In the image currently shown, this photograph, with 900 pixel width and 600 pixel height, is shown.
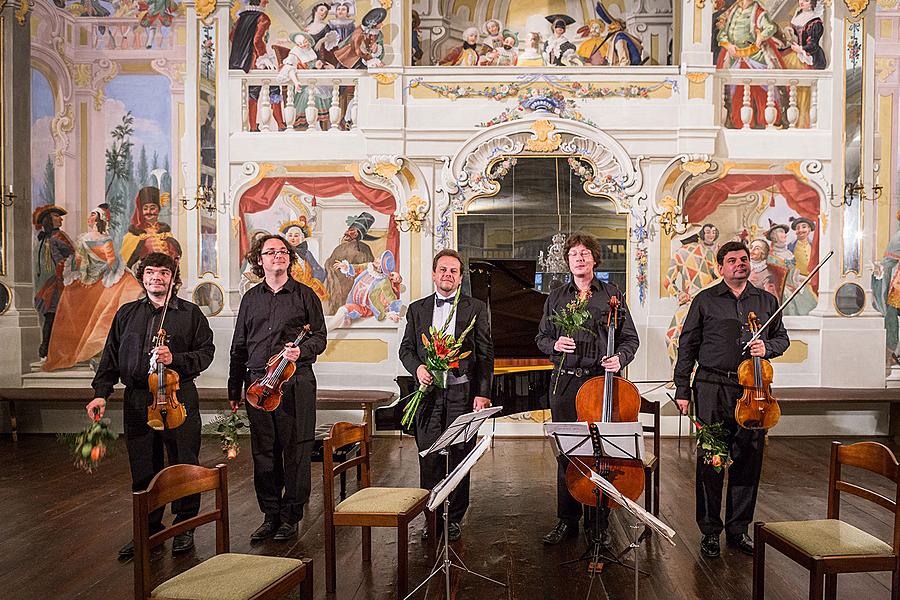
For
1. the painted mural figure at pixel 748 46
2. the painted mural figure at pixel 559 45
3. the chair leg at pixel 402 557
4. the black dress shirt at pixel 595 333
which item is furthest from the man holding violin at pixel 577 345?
the painted mural figure at pixel 559 45

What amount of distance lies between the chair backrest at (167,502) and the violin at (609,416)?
5.56 feet

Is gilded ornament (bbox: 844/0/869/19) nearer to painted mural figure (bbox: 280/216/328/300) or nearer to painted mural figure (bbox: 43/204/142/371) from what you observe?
painted mural figure (bbox: 280/216/328/300)

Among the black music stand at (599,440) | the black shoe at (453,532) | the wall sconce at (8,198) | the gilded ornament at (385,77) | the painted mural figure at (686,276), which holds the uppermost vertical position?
the gilded ornament at (385,77)

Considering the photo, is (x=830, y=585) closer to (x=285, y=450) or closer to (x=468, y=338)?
(x=468, y=338)

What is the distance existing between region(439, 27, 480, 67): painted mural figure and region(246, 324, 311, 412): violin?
511cm

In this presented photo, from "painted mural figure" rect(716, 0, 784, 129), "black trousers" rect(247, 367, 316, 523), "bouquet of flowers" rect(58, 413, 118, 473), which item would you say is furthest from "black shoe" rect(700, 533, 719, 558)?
"painted mural figure" rect(716, 0, 784, 129)

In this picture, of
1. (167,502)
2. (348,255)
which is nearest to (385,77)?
(348,255)

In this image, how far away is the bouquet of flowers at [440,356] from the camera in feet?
13.8

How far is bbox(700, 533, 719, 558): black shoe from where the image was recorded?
164 inches

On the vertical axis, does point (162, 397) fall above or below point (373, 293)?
below

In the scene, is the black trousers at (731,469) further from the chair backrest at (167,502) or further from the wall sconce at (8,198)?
the wall sconce at (8,198)

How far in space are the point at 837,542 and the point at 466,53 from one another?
675cm

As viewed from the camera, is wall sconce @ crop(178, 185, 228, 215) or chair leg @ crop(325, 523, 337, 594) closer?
chair leg @ crop(325, 523, 337, 594)

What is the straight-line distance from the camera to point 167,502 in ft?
8.77
